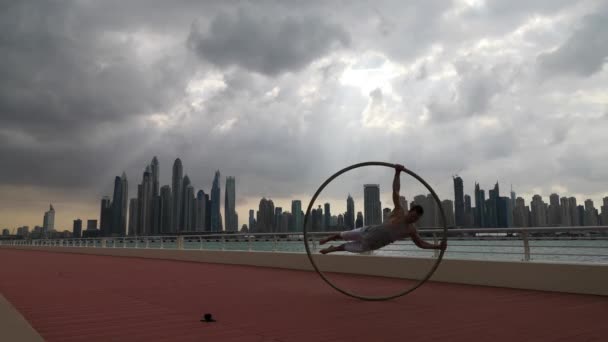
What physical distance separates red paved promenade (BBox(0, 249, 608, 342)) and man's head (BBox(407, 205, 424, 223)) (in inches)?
55.3

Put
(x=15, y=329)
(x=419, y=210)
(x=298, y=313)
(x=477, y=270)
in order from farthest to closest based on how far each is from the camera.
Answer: (x=477, y=270), (x=419, y=210), (x=298, y=313), (x=15, y=329)

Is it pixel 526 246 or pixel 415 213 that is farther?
pixel 526 246

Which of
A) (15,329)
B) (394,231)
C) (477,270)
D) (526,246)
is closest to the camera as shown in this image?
(15,329)

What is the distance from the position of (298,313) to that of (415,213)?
2.56 m

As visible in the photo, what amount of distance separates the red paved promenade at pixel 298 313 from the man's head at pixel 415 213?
1.40 metres

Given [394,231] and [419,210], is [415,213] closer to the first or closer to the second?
[419,210]

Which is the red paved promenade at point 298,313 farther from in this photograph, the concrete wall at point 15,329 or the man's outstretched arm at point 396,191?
the man's outstretched arm at point 396,191

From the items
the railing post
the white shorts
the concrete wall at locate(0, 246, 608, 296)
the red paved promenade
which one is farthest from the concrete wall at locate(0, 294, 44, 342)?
the railing post

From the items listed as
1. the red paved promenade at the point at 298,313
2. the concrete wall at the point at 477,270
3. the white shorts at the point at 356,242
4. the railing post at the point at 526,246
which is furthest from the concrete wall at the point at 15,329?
the railing post at the point at 526,246

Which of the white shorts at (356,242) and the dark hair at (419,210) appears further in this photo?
the white shorts at (356,242)

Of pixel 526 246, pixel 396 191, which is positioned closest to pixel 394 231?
pixel 396 191

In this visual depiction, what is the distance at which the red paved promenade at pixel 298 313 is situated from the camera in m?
5.81

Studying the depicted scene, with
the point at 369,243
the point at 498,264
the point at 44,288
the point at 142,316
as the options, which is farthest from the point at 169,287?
the point at 498,264

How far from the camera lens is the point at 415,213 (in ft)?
27.3
